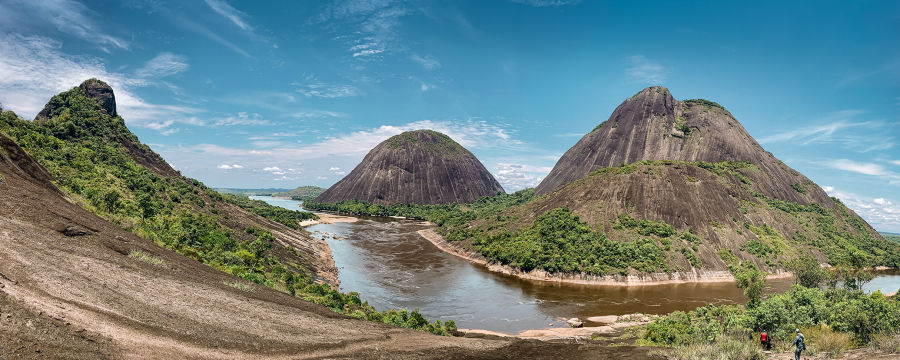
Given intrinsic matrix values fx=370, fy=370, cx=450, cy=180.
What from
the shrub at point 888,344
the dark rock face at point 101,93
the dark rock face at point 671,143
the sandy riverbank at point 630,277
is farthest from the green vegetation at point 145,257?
the dark rock face at point 671,143

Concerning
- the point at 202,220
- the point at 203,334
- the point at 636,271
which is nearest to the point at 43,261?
the point at 203,334

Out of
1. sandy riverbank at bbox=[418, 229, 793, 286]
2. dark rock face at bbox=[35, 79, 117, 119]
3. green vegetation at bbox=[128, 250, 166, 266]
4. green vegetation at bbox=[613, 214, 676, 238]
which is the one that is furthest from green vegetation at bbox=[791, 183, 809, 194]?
dark rock face at bbox=[35, 79, 117, 119]

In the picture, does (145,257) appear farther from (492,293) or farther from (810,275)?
(810,275)

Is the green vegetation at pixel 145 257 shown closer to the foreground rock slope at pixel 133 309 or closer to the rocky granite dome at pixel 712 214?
the foreground rock slope at pixel 133 309

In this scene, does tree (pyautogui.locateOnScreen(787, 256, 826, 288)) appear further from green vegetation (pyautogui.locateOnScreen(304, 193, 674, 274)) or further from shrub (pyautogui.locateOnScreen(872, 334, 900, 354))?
shrub (pyautogui.locateOnScreen(872, 334, 900, 354))

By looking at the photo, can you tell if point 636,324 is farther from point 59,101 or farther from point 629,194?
point 59,101
